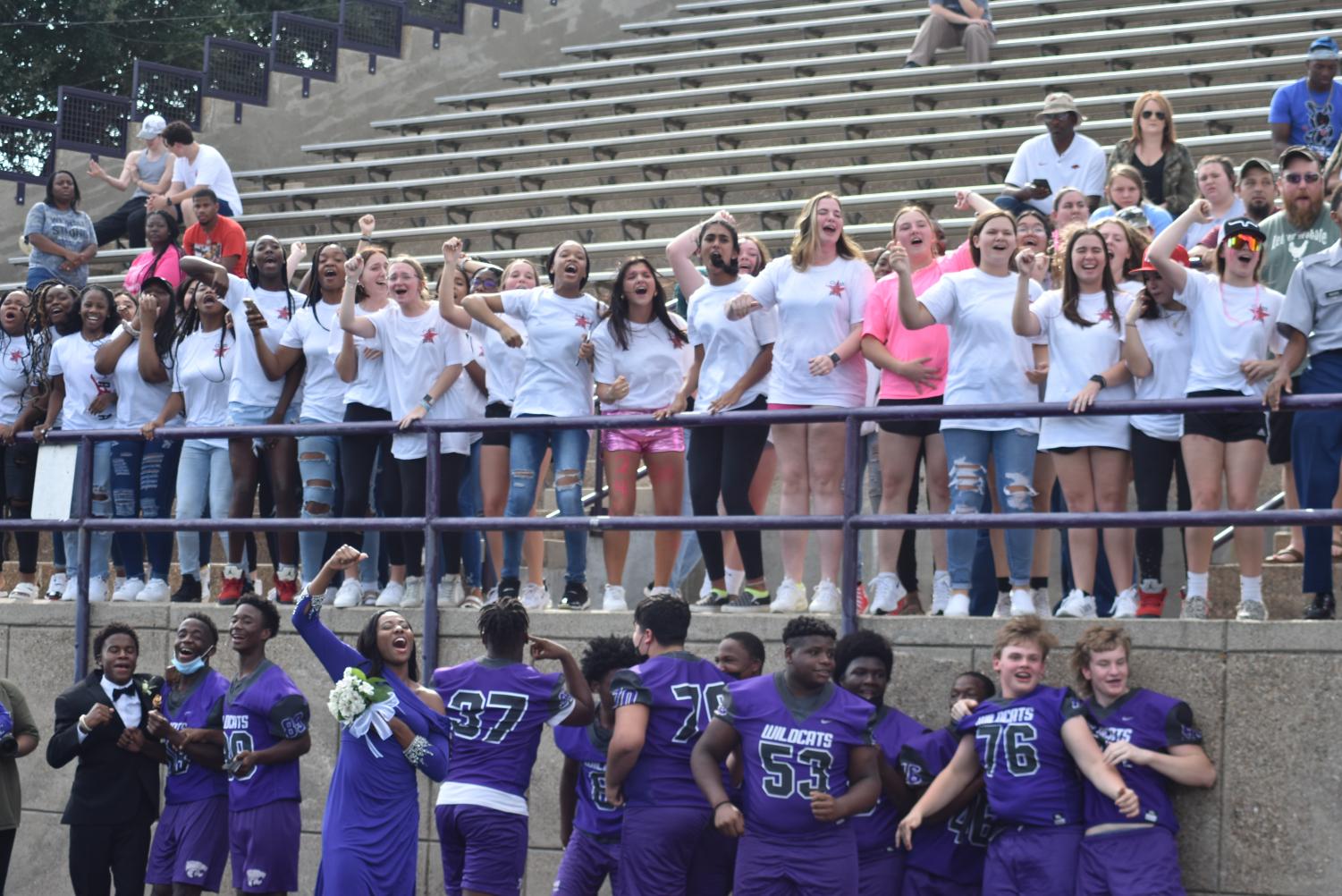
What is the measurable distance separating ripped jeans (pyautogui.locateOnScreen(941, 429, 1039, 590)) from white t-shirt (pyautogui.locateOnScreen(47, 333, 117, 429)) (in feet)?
17.0

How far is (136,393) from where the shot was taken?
36.6ft

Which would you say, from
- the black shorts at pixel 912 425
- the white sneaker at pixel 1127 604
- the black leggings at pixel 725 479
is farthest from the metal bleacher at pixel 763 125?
the white sneaker at pixel 1127 604

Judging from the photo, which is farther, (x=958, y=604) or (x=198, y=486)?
(x=198, y=486)

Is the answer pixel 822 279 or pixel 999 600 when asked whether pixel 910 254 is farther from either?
pixel 999 600

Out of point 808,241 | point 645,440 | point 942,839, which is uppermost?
point 808,241

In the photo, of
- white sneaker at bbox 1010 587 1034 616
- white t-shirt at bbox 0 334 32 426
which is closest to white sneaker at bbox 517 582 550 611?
white sneaker at bbox 1010 587 1034 616

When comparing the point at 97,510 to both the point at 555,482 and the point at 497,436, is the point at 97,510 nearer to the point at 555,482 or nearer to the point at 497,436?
the point at 497,436

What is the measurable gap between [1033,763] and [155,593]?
5322 millimetres

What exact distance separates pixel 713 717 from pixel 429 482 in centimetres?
225

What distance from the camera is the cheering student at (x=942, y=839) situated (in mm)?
7793

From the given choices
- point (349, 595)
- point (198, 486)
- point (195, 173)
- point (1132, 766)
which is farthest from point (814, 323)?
point (195, 173)

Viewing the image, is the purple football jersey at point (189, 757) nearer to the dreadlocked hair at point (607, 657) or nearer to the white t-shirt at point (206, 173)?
the dreadlocked hair at point (607, 657)

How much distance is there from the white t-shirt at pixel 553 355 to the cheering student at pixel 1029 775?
9.40ft

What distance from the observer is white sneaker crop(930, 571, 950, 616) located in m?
8.81
